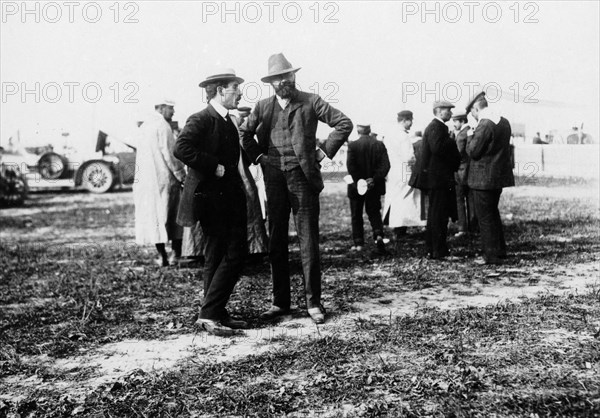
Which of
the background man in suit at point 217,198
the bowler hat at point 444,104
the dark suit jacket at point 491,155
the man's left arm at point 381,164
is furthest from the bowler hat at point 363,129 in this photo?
the background man in suit at point 217,198

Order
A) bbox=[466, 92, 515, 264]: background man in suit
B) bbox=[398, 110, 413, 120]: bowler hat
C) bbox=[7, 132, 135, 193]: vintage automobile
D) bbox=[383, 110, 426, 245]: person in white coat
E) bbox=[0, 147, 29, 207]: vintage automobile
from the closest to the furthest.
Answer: bbox=[466, 92, 515, 264]: background man in suit
bbox=[398, 110, 413, 120]: bowler hat
bbox=[383, 110, 426, 245]: person in white coat
bbox=[0, 147, 29, 207]: vintage automobile
bbox=[7, 132, 135, 193]: vintage automobile

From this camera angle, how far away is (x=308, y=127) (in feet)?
17.5

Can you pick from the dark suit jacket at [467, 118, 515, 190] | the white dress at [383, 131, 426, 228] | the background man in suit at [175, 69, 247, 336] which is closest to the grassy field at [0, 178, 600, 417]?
the background man in suit at [175, 69, 247, 336]

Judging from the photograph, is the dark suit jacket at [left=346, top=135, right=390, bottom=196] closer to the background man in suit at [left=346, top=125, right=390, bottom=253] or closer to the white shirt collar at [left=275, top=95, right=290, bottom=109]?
the background man in suit at [left=346, top=125, right=390, bottom=253]

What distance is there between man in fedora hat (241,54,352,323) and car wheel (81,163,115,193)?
16.5 meters

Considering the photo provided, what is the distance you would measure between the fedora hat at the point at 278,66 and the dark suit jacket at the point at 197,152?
1.87 ft

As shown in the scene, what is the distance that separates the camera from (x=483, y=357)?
4168 millimetres

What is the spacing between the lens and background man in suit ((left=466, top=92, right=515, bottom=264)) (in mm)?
7555

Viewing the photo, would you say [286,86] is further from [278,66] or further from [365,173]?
[365,173]

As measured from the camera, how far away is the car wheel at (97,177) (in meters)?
20.9

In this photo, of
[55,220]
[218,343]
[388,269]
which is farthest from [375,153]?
[55,220]

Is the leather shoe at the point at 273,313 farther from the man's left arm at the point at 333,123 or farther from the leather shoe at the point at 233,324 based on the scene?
the man's left arm at the point at 333,123

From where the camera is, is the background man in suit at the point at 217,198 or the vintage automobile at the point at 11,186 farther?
the vintage automobile at the point at 11,186

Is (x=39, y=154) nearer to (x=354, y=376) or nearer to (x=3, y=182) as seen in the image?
(x=3, y=182)
